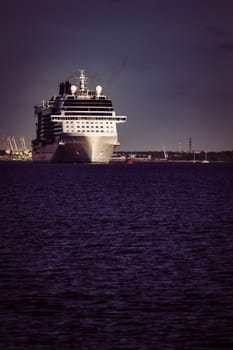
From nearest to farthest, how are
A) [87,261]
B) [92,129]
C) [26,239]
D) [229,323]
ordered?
[229,323], [87,261], [26,239], [92,129]

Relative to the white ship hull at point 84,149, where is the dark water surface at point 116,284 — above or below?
below

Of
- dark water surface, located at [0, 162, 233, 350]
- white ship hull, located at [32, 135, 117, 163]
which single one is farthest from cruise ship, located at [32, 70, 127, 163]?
dark water surface, located at [0, 162, 233, 350]

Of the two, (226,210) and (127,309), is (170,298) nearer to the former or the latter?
(127,309)

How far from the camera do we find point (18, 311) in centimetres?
1869

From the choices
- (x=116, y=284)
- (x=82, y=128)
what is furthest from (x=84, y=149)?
(x=116, y=284)

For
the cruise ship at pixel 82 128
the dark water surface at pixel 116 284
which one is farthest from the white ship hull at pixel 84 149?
the dark water surface at pixel 116 284

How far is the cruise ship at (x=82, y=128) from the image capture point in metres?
149

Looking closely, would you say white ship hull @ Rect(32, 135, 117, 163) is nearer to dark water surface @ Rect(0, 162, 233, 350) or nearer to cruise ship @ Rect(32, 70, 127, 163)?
cruise ship @ Rect(32, 70, 127, 163)

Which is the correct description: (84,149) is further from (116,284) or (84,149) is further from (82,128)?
(116,284)

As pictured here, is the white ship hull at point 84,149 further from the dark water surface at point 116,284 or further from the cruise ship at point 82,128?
the dark water surface at point 116,284

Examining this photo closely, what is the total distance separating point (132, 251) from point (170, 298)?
8.60m

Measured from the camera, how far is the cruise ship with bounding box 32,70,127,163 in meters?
149

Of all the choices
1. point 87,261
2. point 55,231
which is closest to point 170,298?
point 87,261

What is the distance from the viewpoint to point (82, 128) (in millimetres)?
150625
